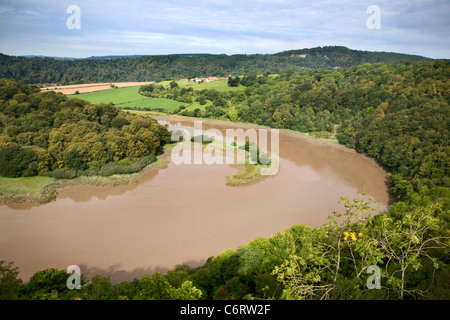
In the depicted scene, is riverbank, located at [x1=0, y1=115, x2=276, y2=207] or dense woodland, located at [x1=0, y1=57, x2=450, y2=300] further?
riverbank, located at [x1=0, y1=115, x2=276, y2=207]

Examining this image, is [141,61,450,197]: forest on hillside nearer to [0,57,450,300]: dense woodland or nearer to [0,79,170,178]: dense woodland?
[0,57,450,300]: dense woodland

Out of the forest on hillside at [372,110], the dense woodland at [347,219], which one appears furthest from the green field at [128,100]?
the dense woodland at [347,219]

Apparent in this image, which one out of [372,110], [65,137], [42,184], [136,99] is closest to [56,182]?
[42,184]

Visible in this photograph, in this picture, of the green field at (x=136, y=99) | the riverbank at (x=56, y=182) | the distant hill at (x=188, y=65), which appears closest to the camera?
the riverbank at (x=56, y=182)

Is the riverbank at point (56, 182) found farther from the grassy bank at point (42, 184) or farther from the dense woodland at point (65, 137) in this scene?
the dense woodland at point (65, 137)

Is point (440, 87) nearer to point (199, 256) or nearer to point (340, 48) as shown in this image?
point (199, 256)

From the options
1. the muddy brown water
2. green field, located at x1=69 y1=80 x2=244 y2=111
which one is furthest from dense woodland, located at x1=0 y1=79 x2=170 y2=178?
green field, located at x1=69 y1=80 x2=244 y2=111
